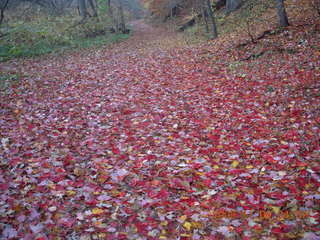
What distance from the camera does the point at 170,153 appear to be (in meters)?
5.92

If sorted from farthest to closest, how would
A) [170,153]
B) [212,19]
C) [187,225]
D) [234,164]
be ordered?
[212,19], [170,153], [234,164], [187,225]

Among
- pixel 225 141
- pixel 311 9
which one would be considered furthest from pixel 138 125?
pixel 311 9

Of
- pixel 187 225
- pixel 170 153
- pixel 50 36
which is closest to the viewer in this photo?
pixel 187 225

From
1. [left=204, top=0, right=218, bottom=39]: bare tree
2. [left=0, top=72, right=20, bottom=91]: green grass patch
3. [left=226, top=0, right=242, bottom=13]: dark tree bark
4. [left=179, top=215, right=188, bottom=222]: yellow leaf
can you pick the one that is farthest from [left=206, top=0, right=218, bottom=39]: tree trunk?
[left=179, top=215, right=188, bottom=222]: yellow leaf

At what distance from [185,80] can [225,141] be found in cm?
526

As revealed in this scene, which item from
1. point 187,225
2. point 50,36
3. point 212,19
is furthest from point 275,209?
point 50,36

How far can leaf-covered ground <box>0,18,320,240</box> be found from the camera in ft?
12.7

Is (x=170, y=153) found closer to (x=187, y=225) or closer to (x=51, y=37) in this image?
(x=187, y=225)

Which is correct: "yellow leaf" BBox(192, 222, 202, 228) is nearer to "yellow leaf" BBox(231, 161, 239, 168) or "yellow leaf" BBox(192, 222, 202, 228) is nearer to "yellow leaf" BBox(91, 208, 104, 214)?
"yellow leaf" BBox(91, 208, 104, 214)

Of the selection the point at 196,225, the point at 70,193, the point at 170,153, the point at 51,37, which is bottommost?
the point at 196,225

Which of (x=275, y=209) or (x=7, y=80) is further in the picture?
(x=7, y=80)

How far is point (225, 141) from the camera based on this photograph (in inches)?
245

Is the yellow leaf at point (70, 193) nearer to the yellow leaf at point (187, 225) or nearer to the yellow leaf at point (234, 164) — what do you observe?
the yellow leaf at point (187, 225)

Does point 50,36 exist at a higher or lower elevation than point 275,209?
higher
